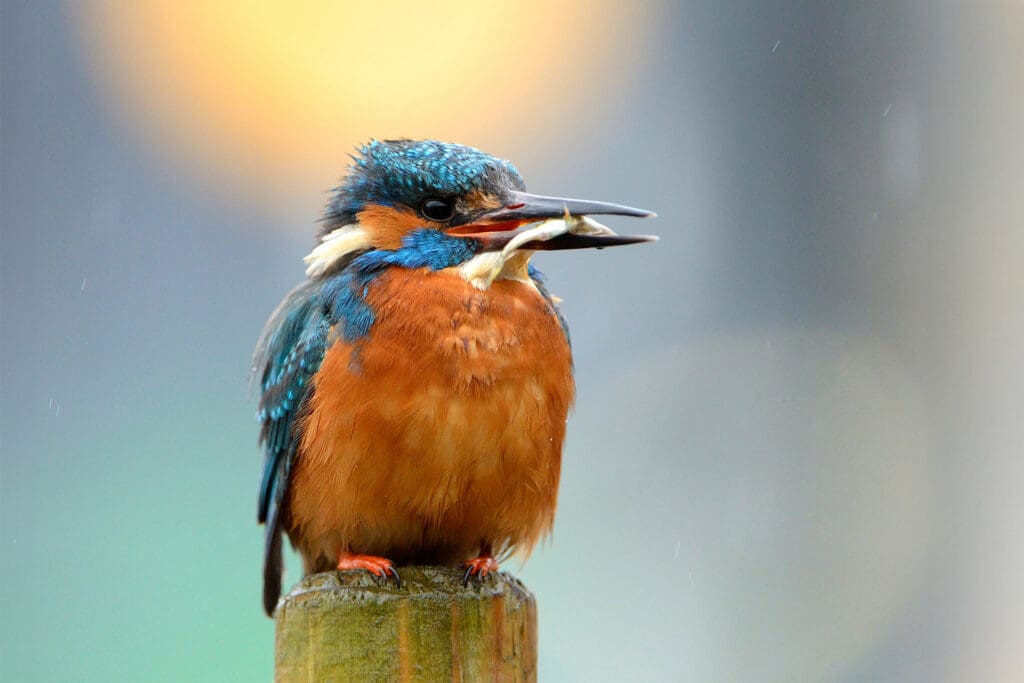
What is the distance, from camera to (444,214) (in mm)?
2729

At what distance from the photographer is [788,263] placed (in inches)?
237

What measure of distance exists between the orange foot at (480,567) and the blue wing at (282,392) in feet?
1.57

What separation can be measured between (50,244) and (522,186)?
3.64 m

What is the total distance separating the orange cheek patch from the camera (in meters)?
2.74

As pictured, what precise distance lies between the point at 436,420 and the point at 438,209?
0.50 metres

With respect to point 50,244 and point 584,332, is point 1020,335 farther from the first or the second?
point 50,244

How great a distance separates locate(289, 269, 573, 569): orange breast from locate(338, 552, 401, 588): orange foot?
0.16ft

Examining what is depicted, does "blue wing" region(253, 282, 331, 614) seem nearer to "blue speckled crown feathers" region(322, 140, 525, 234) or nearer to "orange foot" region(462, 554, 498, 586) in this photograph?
"blue speckled crown feathers" region(322, 140, 525, 234)

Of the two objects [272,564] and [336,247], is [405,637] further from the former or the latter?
[336,247]

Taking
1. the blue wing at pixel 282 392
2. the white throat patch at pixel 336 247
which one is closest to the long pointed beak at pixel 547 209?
the white throat patch at pixel 336 247

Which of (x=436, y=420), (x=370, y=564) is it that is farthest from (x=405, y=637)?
(x=436, y=420)

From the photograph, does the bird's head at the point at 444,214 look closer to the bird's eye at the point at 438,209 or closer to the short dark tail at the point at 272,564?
the bird's eye at the point at 438,209

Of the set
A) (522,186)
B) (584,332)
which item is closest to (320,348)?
(522,186)

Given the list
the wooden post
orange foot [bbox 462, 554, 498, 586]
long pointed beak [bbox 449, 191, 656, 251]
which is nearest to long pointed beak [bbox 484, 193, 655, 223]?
long pointed beak [bbox 449, 191, 656, 251]
